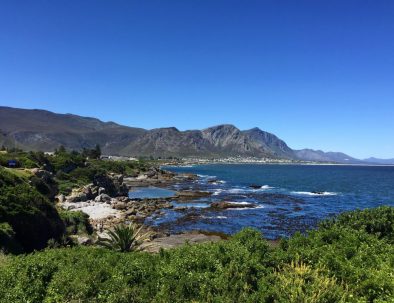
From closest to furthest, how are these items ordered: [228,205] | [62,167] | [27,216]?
[27,216], [228,205], [62,167]

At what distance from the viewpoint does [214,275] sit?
1405cm

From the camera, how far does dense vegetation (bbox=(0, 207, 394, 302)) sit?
40.4ft

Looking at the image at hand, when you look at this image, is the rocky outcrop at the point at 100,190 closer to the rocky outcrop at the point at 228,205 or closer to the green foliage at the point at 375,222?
the rocky outcrop at the point at 228,205

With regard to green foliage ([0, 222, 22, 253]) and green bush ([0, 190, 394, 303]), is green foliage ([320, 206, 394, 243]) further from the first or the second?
green foliage ([0, 222, 22, 253])

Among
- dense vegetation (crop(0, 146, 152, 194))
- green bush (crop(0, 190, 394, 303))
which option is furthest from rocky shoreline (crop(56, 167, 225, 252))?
green bush (crop(0, 190, 394, 303))

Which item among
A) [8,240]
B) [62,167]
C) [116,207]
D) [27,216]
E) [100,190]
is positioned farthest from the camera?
[62,167]

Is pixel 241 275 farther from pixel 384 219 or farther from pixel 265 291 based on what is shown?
pixel 384 219

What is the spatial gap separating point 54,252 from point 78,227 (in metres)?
24.2

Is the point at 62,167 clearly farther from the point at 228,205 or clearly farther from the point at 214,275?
the point at 214,275

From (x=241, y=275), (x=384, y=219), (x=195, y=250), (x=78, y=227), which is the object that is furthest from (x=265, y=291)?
(x=78, y=227)

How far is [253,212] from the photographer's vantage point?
6625cm

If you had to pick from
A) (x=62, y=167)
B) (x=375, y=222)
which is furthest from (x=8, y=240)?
(x=62, y=167)

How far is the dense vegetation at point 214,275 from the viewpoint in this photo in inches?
484

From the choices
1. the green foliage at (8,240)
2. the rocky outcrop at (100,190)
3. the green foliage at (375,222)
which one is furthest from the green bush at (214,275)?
the rocky outcrop at (100,190)
